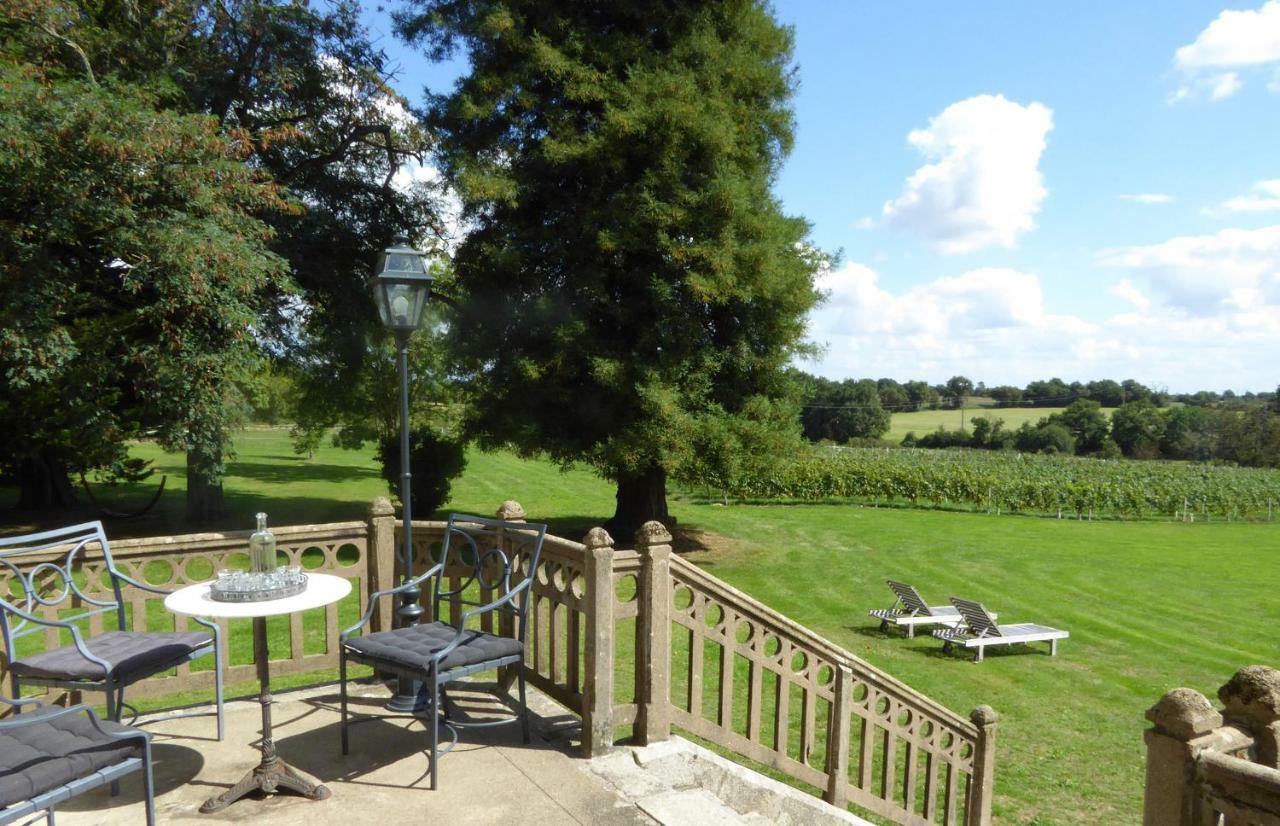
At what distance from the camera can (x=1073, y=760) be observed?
319 inches

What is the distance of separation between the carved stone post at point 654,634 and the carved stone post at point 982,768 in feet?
10.0

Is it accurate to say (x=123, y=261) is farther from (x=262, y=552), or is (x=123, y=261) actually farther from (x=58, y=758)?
(x=58, y=758)

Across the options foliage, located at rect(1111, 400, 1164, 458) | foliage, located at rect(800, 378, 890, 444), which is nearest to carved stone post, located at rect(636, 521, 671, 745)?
foliage, located at rect(800, 378, 890, 444)

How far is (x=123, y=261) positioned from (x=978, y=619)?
1338cm

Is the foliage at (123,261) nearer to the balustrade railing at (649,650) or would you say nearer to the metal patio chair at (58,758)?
the balustrade railing at (649,650)

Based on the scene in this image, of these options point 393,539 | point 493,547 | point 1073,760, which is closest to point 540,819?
point 493,547

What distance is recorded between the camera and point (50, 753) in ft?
8.37

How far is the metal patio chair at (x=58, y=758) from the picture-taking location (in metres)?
2.37

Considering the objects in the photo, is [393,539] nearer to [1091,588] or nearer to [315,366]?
[315,366]

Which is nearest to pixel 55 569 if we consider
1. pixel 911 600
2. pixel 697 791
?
pixel 697 791

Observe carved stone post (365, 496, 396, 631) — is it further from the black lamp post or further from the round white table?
the round white table

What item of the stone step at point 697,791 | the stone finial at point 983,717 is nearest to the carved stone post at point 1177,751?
the stone step at point 697,791

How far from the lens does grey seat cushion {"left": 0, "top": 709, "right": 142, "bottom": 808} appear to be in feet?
7.82

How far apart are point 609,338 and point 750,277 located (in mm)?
2740
